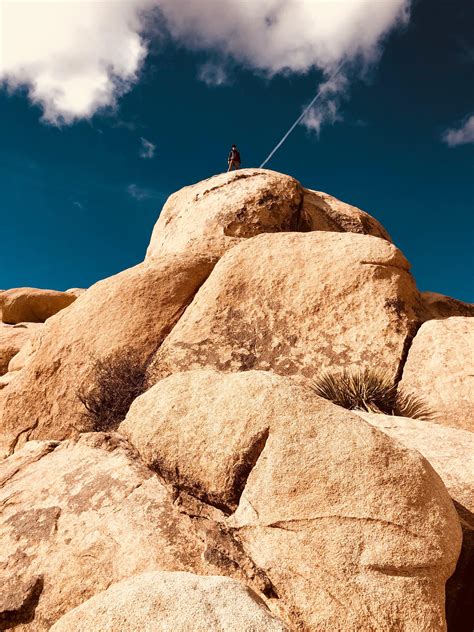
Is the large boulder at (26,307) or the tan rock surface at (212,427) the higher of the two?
the large boulder at (26,307)

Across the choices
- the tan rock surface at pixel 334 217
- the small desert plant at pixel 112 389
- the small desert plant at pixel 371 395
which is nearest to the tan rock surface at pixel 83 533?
the small desert plant at pixel 112 389

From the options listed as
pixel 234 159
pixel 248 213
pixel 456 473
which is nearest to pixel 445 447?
pixel 456 473

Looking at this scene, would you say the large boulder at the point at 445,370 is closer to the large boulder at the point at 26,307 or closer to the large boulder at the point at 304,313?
the large boulder at the point at 304,313

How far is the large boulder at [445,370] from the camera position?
283 inches

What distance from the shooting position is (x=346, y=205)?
15.2m

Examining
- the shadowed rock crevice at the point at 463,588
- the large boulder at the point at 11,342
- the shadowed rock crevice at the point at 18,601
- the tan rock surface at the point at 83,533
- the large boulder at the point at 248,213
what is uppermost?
the large boulder at the point at 248,213

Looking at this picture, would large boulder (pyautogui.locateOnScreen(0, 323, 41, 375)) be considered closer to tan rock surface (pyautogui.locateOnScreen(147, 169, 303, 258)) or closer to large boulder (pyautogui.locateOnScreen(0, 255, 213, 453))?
large boulder (pyautogui.locateOnScreen(0, 255, 213, 453))

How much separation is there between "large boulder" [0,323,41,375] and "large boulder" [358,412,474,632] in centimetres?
1243

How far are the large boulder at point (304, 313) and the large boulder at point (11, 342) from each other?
7812mm

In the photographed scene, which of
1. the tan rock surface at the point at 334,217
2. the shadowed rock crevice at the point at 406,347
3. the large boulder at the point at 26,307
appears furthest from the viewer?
the large boulder at the point at 26,307

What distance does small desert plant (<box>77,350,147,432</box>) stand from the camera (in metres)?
8.58

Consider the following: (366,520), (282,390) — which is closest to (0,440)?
(282,390)

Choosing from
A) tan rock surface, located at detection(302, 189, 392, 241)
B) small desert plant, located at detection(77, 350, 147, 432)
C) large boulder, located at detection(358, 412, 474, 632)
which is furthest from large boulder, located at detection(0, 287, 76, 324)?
large boulder, located at detection(358, 412, 474, 632)

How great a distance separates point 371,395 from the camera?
23.7 feet
